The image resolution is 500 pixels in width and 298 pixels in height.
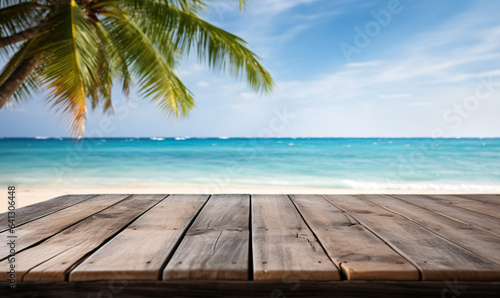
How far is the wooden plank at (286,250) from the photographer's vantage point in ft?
2.38

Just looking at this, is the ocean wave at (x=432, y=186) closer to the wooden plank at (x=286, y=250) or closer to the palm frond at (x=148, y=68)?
the palm frond at (x=148, y=68)

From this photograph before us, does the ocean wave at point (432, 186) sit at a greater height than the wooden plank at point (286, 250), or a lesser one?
lesser

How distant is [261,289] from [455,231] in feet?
2.61

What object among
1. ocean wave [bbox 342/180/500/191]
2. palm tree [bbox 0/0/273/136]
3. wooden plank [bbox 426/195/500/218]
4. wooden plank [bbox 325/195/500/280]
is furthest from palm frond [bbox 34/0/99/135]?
ocean wave [bbox 342/180/500/191]

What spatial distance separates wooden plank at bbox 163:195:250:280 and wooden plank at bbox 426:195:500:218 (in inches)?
43.7

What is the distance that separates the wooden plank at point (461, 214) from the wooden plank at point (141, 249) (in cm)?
110

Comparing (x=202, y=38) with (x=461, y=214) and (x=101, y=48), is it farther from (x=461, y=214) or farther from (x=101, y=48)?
(x=461, y=214)

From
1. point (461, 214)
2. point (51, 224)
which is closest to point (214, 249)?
point (51, 224)

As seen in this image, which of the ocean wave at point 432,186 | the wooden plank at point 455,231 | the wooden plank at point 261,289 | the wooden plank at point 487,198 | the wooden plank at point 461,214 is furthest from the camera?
the ocean wave at point 432,186

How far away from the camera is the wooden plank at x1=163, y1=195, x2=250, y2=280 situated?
0.73 metres

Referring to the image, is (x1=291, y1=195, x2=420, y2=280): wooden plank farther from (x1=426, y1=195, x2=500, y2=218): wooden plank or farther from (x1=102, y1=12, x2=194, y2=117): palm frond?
(x1=102, y1=12, x2=194, y2=117): palm frond

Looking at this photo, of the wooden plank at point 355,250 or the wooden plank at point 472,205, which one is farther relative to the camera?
the wooden plank at point 472,205

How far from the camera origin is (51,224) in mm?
1189

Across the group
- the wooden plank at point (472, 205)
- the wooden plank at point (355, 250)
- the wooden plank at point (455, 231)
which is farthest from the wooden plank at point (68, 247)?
the wooden plank at point (472, 205)
